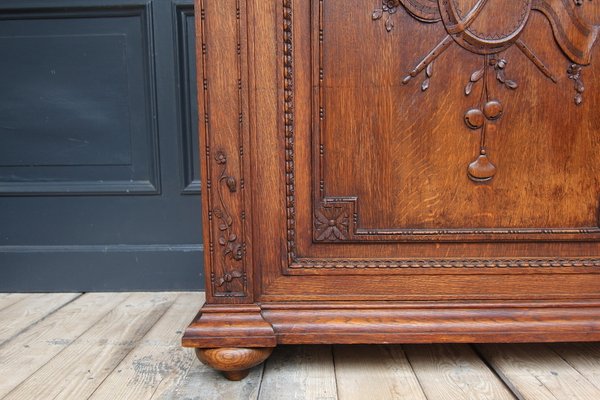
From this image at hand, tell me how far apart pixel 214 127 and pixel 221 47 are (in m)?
0.11

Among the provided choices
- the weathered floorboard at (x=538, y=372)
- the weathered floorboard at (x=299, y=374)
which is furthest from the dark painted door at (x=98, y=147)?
the weathered floorboard at (x=538, y=372)

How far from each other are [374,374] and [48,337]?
63 centimetres

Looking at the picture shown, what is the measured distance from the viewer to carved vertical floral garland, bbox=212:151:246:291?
2.15ft

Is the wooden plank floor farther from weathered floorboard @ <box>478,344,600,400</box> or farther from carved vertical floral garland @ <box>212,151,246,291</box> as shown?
carved vertical floral garland @ <box>212,151,246,291</box>

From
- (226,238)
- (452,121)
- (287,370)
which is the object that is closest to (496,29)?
(452,121)

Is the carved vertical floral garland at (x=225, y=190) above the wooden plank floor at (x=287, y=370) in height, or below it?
above

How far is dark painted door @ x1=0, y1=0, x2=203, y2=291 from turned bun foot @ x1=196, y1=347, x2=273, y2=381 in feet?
1.65

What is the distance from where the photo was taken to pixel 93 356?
0.78m

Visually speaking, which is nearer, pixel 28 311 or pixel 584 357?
pixel 584 357

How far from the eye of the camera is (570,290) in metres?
0.68

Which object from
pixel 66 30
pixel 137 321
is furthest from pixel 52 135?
pixel 137 321

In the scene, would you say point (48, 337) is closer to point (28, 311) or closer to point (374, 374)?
point (28, 311)

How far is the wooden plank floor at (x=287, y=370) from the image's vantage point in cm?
64

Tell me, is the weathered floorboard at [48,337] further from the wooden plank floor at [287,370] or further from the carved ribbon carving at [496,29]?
the carved ribbon carving at [496,29]
